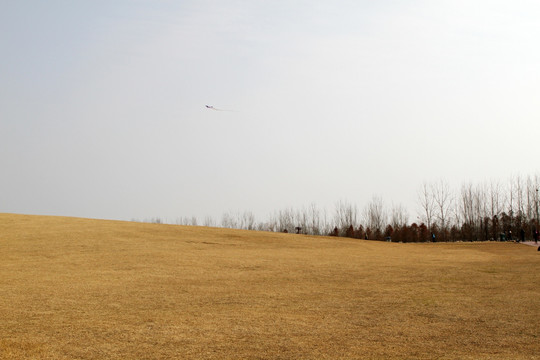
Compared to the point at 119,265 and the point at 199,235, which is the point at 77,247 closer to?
the point at 119,265

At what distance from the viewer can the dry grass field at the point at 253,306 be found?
8.54 meters

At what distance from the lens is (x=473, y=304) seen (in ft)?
40.8

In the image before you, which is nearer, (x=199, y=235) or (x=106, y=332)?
(x=106, y=332)

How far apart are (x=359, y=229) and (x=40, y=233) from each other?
57.8 metres

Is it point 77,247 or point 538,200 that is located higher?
point 538,200

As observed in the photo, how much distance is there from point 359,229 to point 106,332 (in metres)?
71.6

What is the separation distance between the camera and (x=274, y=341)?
9.01 meters

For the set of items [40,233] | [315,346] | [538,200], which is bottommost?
[315,346]

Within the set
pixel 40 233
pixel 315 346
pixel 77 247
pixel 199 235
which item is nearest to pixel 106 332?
pixel 315 346

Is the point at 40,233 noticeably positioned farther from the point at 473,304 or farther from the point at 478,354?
the point at 478,354

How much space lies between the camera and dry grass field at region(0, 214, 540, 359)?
854cm

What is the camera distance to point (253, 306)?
40.6ft

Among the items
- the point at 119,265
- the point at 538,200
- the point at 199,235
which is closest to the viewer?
the point at 119,265

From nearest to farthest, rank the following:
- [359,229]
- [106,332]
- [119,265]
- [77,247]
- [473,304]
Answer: [106,332] < [473,304] < [119,265] < [77,247] < [359,229]
